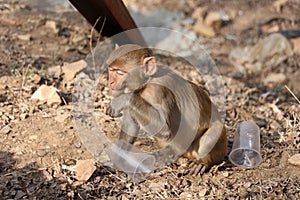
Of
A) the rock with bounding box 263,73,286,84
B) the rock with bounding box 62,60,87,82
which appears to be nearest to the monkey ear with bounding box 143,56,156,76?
the rock with bounding box 62,60,87,82

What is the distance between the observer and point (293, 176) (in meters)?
5.00

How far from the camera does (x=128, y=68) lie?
4.68 meters

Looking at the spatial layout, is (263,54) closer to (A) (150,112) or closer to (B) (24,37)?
(B) (24,37)

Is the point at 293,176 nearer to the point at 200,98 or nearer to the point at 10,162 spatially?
the point at 200,98

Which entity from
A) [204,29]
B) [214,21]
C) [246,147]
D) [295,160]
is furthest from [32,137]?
[214,21]

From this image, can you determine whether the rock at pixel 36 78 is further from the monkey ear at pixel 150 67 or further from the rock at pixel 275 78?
the rock at pixel 275 78

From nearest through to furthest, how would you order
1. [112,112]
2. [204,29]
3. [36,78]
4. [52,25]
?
[112,112] → [36,78] → [52,25] → [204,29]

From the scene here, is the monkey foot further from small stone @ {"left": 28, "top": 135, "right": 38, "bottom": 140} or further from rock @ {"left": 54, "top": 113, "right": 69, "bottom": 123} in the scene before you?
small stone @ {"left": 28, "top": 135, "right": 38, "bottom": 140}

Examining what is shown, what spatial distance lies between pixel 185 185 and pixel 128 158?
521 millimetres

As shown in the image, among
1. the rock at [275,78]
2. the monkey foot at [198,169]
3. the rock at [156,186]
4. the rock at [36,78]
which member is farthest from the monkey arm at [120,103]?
the rock at [275,78]

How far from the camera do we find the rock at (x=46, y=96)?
18.3ft

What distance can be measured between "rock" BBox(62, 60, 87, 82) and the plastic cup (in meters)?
1.77

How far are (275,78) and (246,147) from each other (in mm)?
2782

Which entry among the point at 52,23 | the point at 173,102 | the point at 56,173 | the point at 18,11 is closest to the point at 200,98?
the point at 173,102
